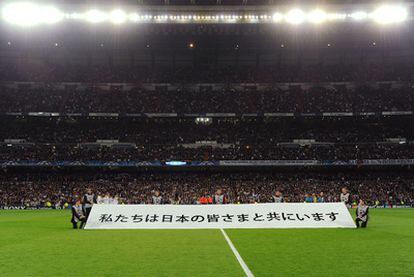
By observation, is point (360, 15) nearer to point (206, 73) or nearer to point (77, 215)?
point (206, 73)

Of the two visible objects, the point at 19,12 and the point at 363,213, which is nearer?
the point at 363,213

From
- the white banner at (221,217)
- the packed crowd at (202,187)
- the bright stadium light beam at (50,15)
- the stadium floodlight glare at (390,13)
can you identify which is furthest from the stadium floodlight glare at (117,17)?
the white banner at (221,217)

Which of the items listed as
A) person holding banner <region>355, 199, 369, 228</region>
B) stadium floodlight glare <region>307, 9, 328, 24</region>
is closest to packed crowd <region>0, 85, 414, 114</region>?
stadium floodlight glare <region>307, 9, 328, 24</region>

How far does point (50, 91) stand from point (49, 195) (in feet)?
61.3

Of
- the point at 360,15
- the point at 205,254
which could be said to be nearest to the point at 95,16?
the point at 360,15

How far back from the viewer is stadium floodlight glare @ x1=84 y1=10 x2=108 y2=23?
4623 cm

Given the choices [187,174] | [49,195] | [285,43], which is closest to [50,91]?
[49,195]

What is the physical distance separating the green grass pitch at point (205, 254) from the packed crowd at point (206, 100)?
42.8 m

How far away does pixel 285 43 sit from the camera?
194ft

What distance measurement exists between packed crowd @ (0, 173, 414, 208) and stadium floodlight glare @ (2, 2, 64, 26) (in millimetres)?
19751

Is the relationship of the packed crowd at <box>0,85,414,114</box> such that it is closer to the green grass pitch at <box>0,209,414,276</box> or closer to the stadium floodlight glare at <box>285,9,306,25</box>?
the stadium floodlight glare at <box>285,9,306,25</box>

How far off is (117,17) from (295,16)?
1933 cm

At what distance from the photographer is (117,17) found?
45812mm

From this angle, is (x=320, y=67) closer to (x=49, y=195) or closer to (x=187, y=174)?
(x=187, y=174)
